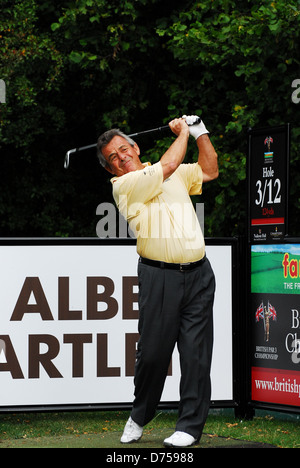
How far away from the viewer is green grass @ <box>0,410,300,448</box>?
20.8ft

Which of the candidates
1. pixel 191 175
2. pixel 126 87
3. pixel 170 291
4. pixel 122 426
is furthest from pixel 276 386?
pixel 126 87

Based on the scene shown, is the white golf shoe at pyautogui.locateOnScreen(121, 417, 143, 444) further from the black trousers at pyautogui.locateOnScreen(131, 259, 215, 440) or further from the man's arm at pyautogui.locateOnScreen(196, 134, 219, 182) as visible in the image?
the man's arm at pyautogui.locateOnScreen(196, 134, 219, 182)

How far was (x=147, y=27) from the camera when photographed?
577 inches

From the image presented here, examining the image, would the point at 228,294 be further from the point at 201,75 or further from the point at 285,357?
the point at 201,75

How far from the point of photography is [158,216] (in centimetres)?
544

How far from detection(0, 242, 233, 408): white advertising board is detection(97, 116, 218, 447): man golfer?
4.30 feet

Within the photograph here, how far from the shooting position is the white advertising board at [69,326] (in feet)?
22.2

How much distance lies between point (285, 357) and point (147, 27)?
9.01m

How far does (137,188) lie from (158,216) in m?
0.21

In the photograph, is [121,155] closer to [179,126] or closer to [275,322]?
[179,126]

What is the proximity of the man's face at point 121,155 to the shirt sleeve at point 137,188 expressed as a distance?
11 centimetres

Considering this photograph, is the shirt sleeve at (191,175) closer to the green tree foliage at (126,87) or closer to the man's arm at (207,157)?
the man's arm at (207,157)

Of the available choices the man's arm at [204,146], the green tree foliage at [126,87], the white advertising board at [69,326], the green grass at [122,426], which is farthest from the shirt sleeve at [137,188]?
the green tree foliage at [126,87]
